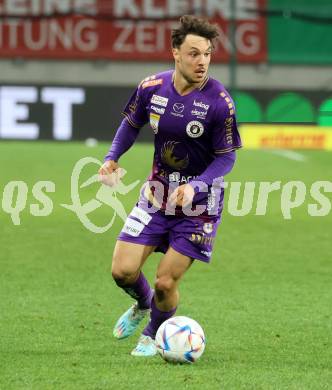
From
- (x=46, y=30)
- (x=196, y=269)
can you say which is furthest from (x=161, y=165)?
(x=46, y=30)

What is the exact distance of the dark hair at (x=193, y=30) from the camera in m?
7.61

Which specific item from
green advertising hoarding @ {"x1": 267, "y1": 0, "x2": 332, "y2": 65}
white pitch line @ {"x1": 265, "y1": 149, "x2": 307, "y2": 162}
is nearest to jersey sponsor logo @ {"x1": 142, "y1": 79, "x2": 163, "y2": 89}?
white pitch line @ {"x1": 265, "y1": 149, "x2": 307, "y2": 162}

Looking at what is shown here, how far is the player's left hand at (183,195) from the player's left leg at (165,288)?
49cm

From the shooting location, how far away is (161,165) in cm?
800

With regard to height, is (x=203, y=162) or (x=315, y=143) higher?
(x=203, y=162)

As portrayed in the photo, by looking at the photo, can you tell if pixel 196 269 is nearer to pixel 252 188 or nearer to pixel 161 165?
pixel 161 165

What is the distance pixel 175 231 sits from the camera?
7.89 metres

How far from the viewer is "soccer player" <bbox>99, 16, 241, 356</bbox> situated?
25.2ft

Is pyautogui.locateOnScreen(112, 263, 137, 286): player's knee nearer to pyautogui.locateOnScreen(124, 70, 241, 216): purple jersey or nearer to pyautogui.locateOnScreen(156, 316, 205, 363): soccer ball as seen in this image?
pyautogui.locateOnScreen(156, 316, 205, 363): soccer ball

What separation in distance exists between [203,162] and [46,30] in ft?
76.9

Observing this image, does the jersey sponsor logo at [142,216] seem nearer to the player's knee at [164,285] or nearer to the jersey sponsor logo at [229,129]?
the player's knee at [164,285]

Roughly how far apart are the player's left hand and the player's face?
2.48 ft

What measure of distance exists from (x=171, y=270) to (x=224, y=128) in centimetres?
103

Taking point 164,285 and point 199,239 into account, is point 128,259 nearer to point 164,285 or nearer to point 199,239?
point 164,285
